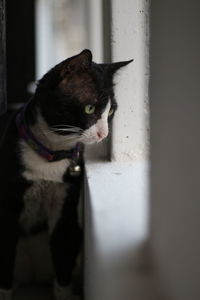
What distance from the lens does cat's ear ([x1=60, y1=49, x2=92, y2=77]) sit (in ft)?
3.35

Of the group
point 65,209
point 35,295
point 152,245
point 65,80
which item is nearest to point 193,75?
point 152,245

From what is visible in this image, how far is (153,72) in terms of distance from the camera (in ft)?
1.80

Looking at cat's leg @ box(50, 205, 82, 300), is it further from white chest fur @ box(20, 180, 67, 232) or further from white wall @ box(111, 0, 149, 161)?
white wall @ box(111, 0, 149, 161)

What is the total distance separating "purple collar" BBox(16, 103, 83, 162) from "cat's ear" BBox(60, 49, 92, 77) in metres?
0.20

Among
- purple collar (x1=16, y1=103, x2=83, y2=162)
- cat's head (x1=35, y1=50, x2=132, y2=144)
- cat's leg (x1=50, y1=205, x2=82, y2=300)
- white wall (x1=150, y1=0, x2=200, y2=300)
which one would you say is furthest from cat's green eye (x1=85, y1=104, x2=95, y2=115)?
white wall (x1=150, y1=0, x2=200, y2=300)

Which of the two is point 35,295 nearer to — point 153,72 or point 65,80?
point 65,80

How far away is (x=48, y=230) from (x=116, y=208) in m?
0.62

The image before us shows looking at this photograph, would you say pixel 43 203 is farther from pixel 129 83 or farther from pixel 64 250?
pixel 129 83

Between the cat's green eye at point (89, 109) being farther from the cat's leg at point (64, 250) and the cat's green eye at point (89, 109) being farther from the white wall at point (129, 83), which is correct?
the cat's leg at point (64, 250)

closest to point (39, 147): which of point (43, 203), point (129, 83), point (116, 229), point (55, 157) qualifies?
point (55, 157)

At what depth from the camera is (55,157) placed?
4.00 feet

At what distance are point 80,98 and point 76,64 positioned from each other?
0.08m

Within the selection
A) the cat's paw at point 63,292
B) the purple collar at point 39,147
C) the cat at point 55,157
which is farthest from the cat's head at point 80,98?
the cat's paw at point 63,292

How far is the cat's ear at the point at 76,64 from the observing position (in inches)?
40.2
